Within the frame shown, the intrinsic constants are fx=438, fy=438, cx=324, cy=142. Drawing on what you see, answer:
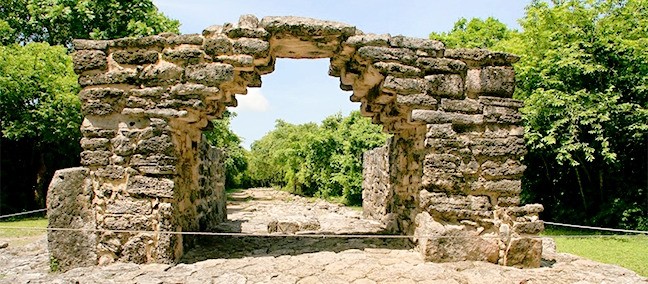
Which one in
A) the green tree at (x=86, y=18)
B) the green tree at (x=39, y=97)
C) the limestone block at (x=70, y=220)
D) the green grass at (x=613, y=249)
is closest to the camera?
the limestone block at (x=70, y=220)

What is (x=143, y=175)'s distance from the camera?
502cm

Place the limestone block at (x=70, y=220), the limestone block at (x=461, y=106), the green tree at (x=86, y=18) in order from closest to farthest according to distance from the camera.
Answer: the limestone block at (x=70, y=220), the limestone block at (x=461, y=106), the green tree at (x=86, y=18)

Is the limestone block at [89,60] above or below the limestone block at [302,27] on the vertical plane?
below

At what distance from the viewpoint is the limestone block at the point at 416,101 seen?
5340 mm

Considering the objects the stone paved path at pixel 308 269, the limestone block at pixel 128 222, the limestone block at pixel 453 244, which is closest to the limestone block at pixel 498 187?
the limestone block at pixel 453 244

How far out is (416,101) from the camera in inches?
210

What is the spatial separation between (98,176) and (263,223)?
440 cm

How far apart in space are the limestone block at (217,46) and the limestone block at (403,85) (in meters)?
1.92

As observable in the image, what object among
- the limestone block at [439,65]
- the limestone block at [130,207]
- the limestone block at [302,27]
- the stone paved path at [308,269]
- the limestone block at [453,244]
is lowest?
the stone paved path at [308,269]

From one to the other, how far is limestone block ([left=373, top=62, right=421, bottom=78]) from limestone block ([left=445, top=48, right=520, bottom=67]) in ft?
1.68

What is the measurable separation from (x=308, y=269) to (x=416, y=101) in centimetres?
236

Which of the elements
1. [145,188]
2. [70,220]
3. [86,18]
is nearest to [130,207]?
[145,188]

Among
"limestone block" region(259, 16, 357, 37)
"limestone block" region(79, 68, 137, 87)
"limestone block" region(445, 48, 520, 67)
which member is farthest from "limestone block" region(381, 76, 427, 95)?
"limestone block" region(79, 68, 137, 87)

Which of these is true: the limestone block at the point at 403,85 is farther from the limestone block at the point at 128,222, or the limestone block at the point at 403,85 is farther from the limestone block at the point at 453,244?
the limestone block at the point at 128,222
